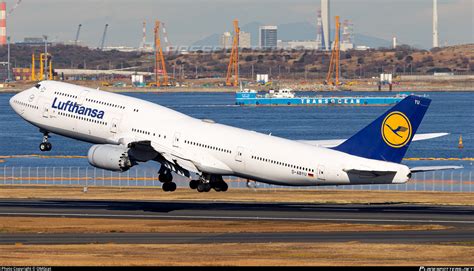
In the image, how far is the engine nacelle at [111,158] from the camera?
8200 centimetres

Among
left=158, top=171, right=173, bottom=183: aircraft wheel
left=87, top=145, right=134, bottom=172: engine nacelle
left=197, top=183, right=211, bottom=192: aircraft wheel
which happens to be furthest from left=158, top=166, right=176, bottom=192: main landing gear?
left=87, top=145, right=134, bottom=172: engine nacelle

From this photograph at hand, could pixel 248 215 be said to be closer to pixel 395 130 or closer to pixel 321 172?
pixel 321 172

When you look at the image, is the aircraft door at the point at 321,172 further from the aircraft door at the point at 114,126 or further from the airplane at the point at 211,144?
the aircraft door at the point at 114,126

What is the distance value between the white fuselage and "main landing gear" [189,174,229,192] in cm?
146

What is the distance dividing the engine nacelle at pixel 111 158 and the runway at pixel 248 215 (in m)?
3.60

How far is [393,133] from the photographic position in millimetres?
76500

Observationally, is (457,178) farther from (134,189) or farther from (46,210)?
(46,210)

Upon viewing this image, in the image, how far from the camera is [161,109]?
8612 cm

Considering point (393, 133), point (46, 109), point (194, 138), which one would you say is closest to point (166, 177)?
point (194, 138)

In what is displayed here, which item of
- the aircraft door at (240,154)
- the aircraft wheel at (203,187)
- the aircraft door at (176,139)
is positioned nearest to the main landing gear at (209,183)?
the aircraft wheel at (203,187)

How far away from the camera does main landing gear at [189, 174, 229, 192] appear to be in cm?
8538

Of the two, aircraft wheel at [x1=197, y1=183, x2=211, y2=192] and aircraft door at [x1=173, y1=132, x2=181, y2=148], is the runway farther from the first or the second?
aircraft door at [x1=173, y1=132, x2=181, y2=148]

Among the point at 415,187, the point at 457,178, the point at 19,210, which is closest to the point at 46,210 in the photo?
the point at 19,210

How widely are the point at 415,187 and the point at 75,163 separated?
6474 cm
